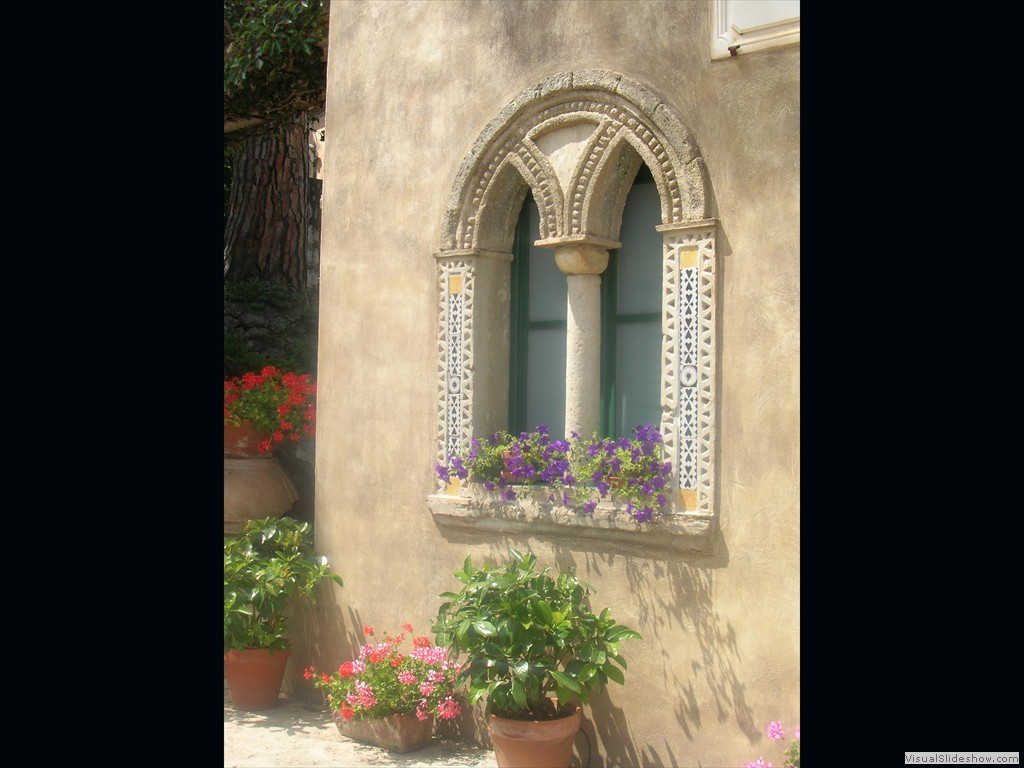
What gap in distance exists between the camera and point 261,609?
231 inches

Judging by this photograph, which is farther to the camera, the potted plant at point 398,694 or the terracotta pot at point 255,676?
the terracotta pot at point 255,676

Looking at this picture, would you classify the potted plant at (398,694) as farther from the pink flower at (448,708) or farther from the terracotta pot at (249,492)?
the terracotta pot at (249,492)

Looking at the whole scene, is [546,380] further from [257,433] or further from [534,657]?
[257,433]

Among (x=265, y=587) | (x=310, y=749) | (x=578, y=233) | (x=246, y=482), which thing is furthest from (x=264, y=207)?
(x=310, y=749)

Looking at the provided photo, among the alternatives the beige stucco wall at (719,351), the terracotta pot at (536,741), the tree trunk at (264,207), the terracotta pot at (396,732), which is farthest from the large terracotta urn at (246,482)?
the tree trunk at (264,207)

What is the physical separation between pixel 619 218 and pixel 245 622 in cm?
313

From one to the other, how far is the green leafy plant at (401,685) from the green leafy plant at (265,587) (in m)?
0.72

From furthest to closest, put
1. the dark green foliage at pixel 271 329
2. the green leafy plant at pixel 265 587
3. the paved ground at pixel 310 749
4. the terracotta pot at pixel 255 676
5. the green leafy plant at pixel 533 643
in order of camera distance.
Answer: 1. the dark green foliage at pixel 271 329
2. the terracotta pot at pixel 255 676
3. the green leafy plant at pixel 265 587
4. the paved ground at pixel 310 749
5. the green leafy plant at pixel 533 643

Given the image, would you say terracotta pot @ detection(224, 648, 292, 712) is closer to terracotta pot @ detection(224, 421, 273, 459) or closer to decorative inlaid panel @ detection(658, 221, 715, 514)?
terracotta pot @ detection(224, 421, 273, 459)

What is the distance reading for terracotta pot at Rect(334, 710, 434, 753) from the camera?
5.23 meters

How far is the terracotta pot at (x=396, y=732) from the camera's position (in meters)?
5.23

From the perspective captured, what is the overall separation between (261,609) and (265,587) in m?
0.14

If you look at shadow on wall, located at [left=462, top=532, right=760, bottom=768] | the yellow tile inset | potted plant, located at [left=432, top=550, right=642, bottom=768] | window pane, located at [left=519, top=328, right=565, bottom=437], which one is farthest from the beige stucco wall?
window pane, located at [left=519, top=328, right=565, bottom=437]

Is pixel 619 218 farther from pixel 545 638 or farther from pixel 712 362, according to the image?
pixel 545 638
